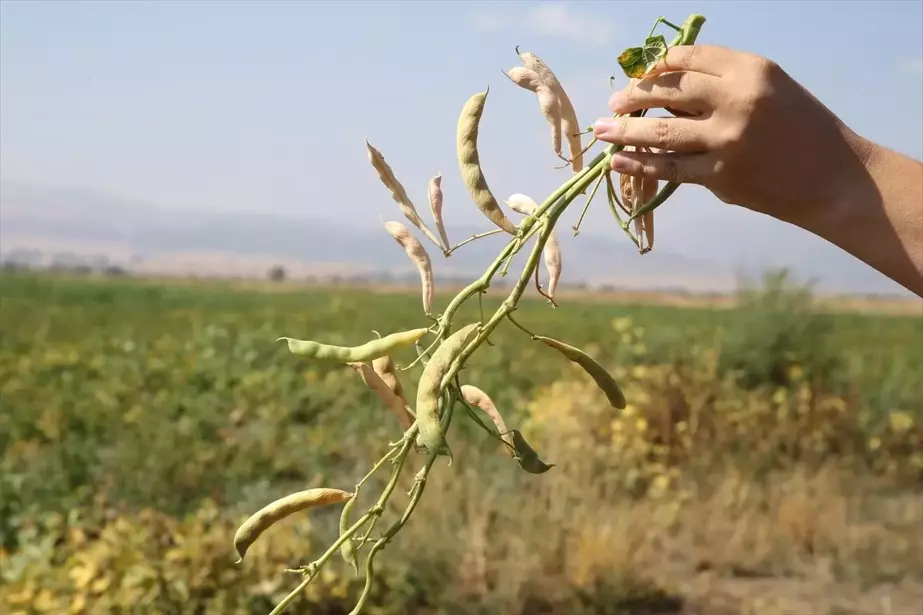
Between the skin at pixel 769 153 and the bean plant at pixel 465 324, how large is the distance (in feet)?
0.07

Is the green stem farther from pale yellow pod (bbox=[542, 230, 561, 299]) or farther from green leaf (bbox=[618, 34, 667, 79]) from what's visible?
green leaf (bbox=[618, 34, 667, 79])

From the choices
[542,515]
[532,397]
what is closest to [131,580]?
[542,515]

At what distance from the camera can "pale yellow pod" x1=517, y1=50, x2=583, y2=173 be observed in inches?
23.9

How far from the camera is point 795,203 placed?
1.99 ft

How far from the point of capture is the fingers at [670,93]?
21.9 inches

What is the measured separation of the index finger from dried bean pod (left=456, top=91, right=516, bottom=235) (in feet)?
0.40

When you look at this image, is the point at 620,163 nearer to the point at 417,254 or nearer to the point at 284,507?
the point at 417,254

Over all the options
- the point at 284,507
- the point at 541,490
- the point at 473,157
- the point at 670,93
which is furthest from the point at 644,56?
the point at 541,490

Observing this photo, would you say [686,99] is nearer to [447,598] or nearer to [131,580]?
[131,580]

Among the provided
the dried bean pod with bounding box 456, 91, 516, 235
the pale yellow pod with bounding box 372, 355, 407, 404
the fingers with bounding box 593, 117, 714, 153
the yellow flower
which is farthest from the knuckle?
the yellow flower

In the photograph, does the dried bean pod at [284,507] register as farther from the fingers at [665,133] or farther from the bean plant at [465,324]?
the fingers at [665,133]

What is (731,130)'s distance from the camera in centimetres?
56

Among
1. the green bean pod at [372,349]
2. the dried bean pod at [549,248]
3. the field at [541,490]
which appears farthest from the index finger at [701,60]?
the field at [541,490]

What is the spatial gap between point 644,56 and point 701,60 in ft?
0.12
